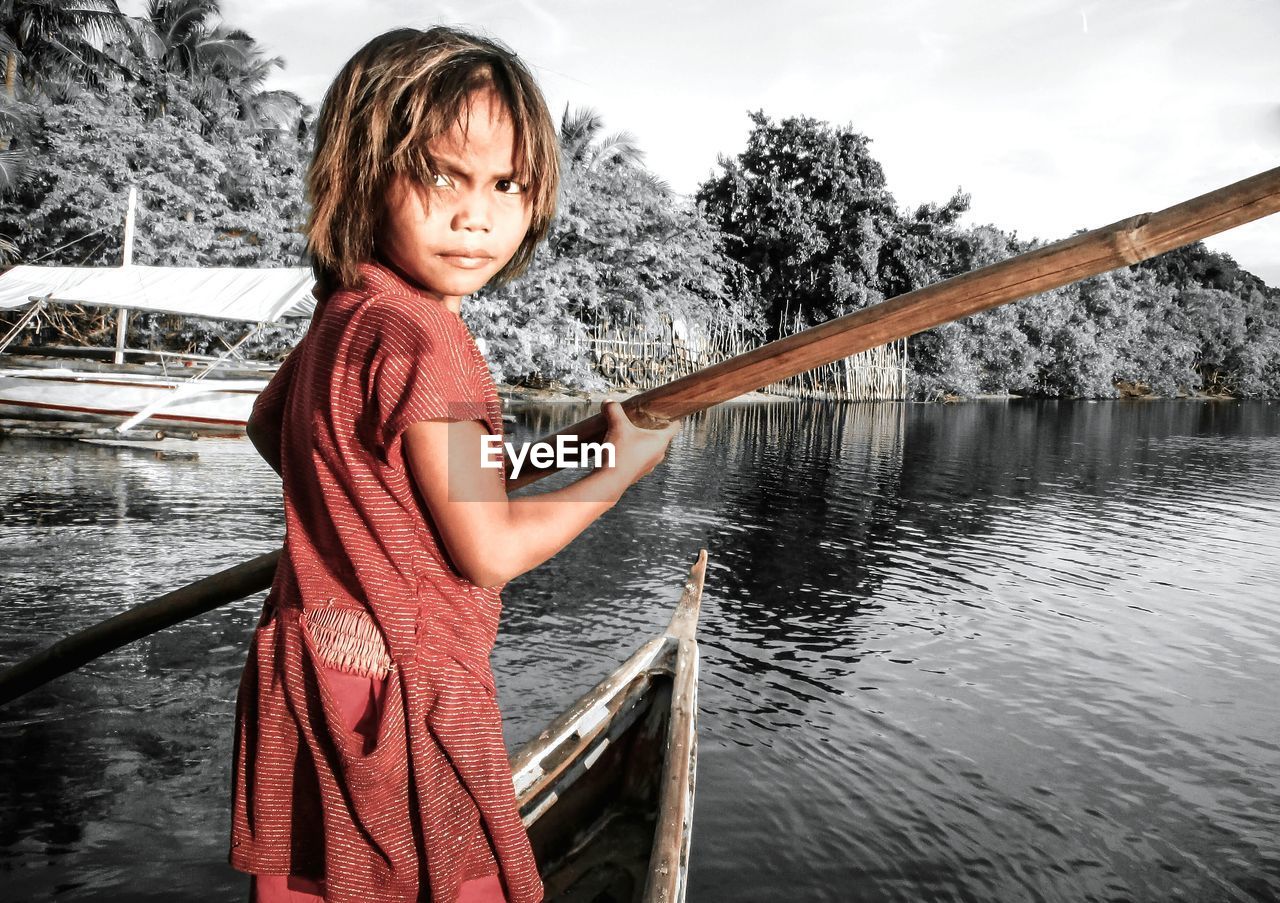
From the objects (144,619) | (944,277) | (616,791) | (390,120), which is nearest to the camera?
(390,120)

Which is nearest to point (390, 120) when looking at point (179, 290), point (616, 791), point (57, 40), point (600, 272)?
point (616, 791)

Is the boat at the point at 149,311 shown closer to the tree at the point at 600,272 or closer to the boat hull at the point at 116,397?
the boat hull at the point at 116,397

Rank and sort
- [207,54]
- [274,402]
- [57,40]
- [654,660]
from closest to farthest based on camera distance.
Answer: [274,402] → [654,660] → [57,40] → [207,54]

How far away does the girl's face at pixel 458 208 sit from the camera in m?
1.16

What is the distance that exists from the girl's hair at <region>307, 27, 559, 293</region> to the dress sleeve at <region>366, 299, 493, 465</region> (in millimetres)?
147

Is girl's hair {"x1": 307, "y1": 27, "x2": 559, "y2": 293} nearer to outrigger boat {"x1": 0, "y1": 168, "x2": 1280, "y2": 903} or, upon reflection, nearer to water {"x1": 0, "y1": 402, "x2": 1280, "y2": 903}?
outrigger boat {"x1": 0, "y1": 168, "x2": 1280, "y2": 903}

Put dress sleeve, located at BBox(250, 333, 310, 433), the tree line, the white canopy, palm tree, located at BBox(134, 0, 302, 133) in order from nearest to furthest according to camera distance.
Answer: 1. dress sleeve, located at BBox(250, 333, 310, 433)
2. the white canopy
3. the tree line
4. palm tree, located at BBox(134, 0, 302, 133)

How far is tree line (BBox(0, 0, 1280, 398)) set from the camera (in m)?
20.1

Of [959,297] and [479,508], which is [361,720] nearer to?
[479,508]

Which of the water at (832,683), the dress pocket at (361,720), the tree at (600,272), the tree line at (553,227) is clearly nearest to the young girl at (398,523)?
the dress pocket at (361,720)

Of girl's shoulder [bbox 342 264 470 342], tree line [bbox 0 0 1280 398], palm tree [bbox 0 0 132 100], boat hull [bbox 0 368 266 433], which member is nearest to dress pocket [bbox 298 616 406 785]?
girl's shoulder [bbox 342 264 470 342]

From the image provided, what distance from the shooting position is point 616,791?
131 inches

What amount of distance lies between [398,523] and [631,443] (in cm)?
38

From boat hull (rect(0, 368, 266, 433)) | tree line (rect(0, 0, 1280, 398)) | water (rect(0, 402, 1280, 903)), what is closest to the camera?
water (rect(0, 402, 1280, 903))
